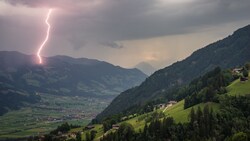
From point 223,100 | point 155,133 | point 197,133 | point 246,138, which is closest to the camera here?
point 246,138

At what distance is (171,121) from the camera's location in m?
187

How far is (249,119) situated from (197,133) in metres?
27.3

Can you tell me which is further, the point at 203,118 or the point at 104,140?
the point at 104,140

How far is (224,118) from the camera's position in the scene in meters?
180

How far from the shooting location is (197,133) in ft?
567

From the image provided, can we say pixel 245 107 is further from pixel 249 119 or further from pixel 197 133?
pixel 197 133

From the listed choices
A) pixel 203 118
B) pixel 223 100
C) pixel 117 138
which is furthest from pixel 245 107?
pixel 117 138

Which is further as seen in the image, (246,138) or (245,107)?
(245,107)

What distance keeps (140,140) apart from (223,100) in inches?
2043

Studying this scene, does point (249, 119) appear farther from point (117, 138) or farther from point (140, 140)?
point (117, 138)

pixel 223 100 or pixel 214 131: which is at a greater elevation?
pixel 223 100

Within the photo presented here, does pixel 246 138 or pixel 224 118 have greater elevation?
pixel 224 118

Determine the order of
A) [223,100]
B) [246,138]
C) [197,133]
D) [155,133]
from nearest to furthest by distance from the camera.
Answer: [246,138]
[197,133]
[155,133]
[223,100]

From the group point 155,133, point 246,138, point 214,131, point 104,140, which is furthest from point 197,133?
point 104,140
